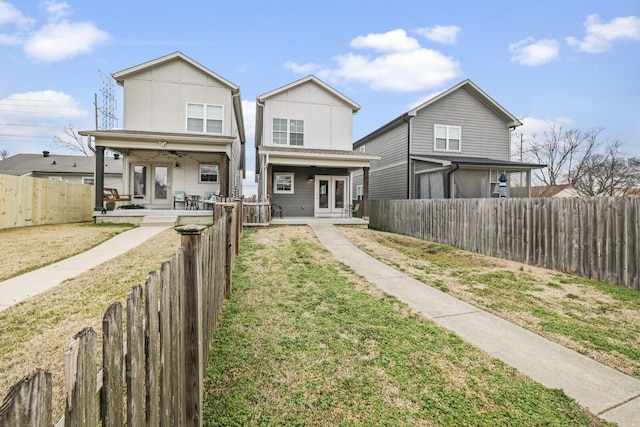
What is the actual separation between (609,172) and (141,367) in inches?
1538

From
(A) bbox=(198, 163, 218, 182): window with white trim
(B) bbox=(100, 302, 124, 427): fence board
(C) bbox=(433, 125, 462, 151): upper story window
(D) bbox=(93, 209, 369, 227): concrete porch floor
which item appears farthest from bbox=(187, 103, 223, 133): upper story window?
(B) bbox=(100, 302, 124, 427): fence board

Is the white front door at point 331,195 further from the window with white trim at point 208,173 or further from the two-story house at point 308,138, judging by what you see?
the window with white trim at point 208,173

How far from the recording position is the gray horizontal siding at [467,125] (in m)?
18.8

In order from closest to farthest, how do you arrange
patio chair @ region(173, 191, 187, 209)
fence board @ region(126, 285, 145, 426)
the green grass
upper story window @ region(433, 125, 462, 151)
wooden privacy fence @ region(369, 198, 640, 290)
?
fence board @ region(126, 285, 145, 426)
the green grass
wooden privacy fence @ region(369, 198, 640, 290)
patio chair @ region(173, 191, 187, 209)
upper story window @ region(433, 125, 462, 151)

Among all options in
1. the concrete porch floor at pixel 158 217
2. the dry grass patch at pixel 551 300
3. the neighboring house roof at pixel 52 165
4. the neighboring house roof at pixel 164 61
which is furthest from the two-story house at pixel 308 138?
the neighboring house roof at pixel 52 165

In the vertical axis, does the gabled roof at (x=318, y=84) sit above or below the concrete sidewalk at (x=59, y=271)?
above

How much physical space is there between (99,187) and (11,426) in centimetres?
1570

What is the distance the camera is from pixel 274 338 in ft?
12.3

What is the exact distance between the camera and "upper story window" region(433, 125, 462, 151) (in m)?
19.1

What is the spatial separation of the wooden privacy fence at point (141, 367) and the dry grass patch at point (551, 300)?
14.4ft

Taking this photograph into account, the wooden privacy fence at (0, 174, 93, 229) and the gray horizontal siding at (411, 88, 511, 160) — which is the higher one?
the gray horizontal siding at (411, 88, 511, 160)

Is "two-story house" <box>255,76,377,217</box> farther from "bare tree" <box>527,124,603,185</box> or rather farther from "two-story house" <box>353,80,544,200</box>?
"bare tree" <box>527,124,603,185</box>

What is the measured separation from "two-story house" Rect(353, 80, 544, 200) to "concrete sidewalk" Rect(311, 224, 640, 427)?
42.6 ft

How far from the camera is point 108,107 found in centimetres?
2691
